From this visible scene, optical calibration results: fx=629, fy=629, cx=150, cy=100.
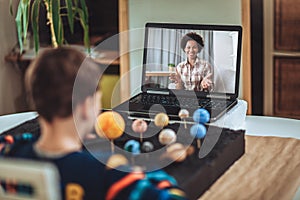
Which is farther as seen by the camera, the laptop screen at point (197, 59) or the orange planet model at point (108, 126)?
the laptop screen at point (197, 59)

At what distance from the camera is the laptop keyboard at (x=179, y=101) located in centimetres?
180

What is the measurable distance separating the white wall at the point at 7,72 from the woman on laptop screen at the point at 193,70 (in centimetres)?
182

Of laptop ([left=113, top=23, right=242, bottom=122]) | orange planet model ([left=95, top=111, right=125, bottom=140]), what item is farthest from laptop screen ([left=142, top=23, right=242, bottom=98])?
orange planet model ([left=95, top=111, right=125, bottom=140])

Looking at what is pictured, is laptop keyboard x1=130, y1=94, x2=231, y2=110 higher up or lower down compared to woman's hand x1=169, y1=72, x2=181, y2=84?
lower down

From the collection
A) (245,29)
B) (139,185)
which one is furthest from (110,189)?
(245,29)

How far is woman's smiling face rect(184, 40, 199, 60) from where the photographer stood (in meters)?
1.83

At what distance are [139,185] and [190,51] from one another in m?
0.84

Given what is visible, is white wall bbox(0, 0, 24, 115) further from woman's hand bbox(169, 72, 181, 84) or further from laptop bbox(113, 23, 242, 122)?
woman's hand bbox(169, 72, 181, 84)

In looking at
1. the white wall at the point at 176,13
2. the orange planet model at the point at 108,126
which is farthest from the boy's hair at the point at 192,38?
the white wall at the point at 176,13

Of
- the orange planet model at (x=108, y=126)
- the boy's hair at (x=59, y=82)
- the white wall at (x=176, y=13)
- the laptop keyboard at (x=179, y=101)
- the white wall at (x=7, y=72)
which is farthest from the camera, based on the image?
the white wall at (x=7, y=72)

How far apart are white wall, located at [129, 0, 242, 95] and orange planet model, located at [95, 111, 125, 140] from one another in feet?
5.11

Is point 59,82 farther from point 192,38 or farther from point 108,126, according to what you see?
point 192,38

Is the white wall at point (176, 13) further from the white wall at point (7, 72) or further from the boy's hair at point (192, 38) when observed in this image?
the boy's hair at point (192, 38)

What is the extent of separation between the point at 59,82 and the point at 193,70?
2.86 feet
